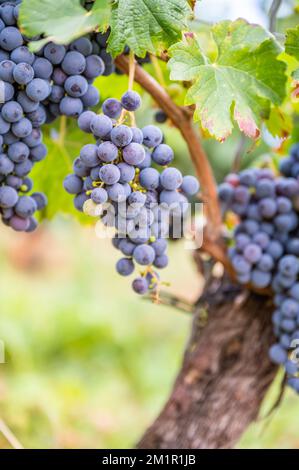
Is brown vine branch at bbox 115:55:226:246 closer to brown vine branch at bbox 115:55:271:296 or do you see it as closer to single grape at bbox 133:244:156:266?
brown vine branch at bbox 115:55:271:296

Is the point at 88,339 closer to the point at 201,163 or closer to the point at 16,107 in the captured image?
the point at 201,163

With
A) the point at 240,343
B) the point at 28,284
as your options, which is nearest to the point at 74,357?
the point at 28,284

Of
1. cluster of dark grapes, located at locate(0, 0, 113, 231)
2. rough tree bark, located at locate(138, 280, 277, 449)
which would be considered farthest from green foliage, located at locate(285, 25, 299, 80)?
rough tree bark, located at locate(138, 280, 277, 449)

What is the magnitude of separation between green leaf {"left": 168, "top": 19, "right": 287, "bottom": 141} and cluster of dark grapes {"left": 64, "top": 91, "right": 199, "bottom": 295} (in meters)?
0.07

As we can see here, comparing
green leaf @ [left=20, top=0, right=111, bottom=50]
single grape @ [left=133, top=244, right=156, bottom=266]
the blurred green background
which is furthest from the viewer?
the blurred green background

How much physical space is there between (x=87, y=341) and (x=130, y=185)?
3249 mm

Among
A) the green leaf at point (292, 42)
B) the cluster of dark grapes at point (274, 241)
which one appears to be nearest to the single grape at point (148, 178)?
the green leaf at point (292, 42)

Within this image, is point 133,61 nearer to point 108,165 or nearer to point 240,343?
point 108,165

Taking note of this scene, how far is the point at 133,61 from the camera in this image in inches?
30.9

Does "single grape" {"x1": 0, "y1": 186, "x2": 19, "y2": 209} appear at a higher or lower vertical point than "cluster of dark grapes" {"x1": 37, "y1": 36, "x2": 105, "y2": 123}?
lower

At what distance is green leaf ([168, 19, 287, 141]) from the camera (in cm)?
73

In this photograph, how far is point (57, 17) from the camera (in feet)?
2.25

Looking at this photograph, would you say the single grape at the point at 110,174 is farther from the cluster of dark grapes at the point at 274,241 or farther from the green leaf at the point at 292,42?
the cluster of dark grapes at the point at 274,241
